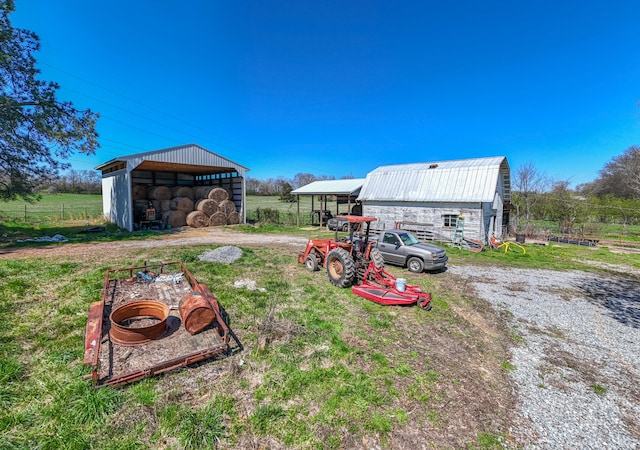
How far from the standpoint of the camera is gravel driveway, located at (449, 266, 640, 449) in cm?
318

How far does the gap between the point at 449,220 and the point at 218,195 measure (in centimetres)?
1556

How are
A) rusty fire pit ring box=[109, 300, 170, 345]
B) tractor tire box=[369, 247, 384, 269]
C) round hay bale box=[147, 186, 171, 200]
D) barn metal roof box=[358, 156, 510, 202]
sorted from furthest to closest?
round hay bale box=[147, 186, 171, 200] < barn metal roof box=[358, 156, 510, 202] < tractor tire box=[369, 247, 384, 269] < rusty fire pit ring box=[109, 300, 170, 345]

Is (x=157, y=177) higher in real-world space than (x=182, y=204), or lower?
higher

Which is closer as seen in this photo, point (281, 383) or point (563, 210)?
point (281, 383)

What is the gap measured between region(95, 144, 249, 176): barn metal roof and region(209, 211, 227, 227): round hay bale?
3397 millimetres

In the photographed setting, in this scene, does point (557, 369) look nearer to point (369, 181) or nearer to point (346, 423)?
point (346, 423)

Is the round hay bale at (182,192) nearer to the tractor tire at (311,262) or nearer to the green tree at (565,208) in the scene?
the tractor tire at (311,262)

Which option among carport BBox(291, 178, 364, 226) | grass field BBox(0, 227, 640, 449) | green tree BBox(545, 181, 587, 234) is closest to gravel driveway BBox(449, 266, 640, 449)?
grass field BBox(0, 227, 640, 449)

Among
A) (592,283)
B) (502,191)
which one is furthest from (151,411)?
(502,191)

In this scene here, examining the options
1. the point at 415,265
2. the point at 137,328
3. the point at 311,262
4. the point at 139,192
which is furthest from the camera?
the point at 139,192

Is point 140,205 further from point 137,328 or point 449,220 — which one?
point 449,220

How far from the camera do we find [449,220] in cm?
1592

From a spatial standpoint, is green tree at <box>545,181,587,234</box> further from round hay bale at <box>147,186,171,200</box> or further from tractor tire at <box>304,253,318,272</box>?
round hay bale at <box>147,186,171,200</box>

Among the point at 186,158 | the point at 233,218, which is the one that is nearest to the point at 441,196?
the point at 233,218
